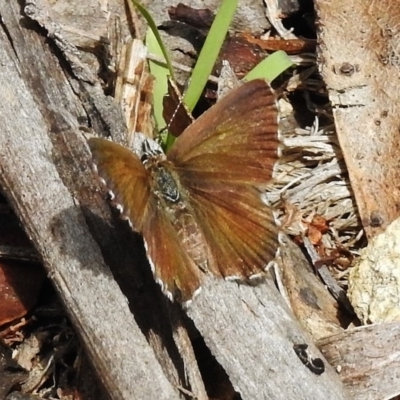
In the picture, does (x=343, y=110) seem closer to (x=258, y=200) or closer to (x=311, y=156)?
(x=311, y=156)

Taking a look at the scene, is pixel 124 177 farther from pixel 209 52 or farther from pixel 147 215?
pixel 209 52

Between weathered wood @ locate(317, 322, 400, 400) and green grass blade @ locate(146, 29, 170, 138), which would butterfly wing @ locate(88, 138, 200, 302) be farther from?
green grass blade @ locate(146, 29, 170, 138)

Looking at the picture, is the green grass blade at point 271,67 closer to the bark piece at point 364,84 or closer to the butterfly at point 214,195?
the bark piece at point 364,84

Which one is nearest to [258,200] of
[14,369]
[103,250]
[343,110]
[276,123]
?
[276,123]

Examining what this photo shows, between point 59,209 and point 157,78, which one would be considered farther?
point 157,78

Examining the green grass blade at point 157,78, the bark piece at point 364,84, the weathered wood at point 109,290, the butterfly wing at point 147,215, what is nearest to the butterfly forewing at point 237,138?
the butterfly wing at point 147,215

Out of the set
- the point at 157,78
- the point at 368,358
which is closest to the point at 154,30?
the point at 157,78

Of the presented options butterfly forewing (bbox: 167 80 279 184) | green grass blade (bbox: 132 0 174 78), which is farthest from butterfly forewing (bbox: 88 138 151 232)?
green grass blade (bbox: 132 0 174 78)
